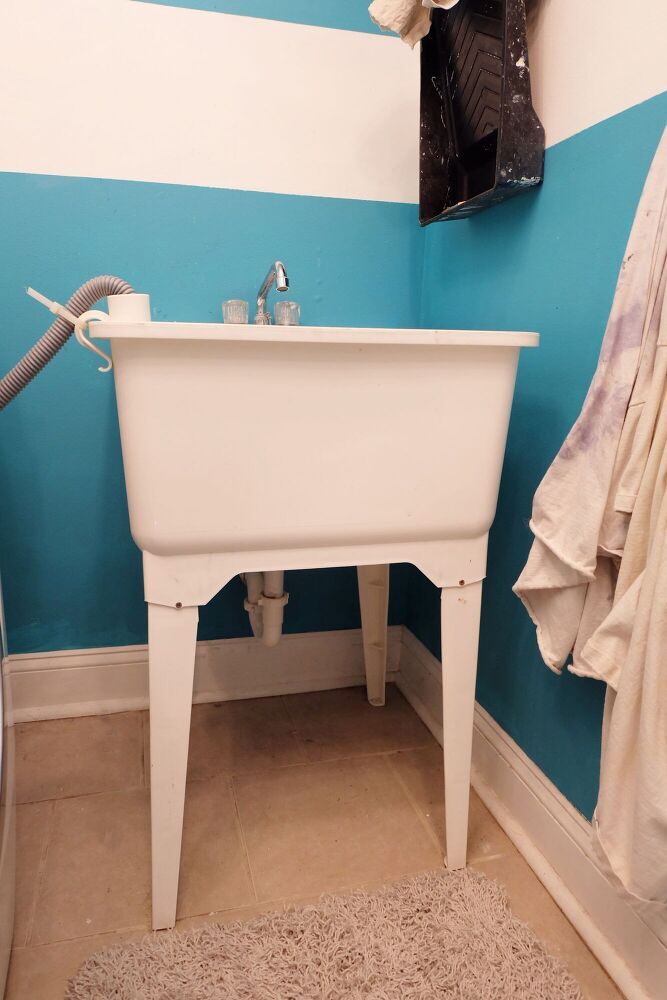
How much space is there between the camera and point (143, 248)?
1.29 metres

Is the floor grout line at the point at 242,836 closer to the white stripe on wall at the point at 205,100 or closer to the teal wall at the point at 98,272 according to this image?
the teal wall at the point at 98,272

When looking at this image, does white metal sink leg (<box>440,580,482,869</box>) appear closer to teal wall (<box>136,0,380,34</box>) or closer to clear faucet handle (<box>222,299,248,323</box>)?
clear faucet handle (<box>222,299,248,323</box>)

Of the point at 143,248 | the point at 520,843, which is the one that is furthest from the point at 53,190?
the point at 520,843

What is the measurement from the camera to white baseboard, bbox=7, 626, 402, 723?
1423 millimetres

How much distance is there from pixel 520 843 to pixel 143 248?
125 cm

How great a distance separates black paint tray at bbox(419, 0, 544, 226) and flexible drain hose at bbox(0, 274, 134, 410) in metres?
0.59

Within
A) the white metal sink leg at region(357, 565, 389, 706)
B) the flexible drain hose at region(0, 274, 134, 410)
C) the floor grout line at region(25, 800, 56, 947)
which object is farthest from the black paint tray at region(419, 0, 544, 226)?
the floor grout line at region(25, 800, 56, 947)

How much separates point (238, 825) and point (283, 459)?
68cm

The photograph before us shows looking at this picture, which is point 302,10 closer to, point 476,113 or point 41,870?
point 476,113

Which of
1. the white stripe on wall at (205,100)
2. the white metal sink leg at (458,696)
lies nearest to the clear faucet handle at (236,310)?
the white stripe on wall at (205,100)

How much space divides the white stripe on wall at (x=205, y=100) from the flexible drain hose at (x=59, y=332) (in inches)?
14.0

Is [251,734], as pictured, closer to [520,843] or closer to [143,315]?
[520,843]

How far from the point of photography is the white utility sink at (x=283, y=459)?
80 centimetres

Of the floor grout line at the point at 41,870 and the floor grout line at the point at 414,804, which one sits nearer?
the floor grout line at the point at 41,870
